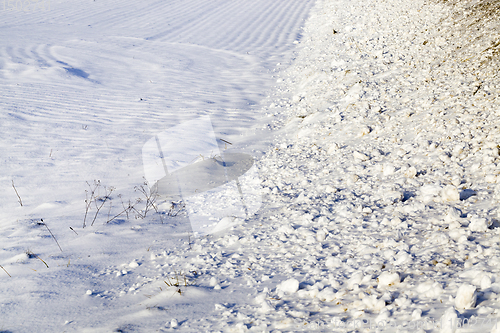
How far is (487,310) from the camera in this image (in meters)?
1.53

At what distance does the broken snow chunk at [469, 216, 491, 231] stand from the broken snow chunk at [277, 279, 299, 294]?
128 centimetres

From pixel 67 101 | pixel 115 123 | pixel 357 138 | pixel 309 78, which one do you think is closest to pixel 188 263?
pixel 357 138

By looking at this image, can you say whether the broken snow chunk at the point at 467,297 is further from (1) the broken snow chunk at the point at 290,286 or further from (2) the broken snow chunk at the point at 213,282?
(2) the broken snow chunk at the point at 213,282

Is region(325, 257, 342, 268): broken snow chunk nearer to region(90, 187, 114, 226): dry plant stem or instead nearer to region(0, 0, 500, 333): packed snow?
region(0, 0, 500, 333): packed snow

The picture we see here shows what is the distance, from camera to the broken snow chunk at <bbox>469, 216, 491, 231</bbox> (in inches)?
87.8

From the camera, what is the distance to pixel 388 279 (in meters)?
1.94

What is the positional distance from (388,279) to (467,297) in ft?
1.41

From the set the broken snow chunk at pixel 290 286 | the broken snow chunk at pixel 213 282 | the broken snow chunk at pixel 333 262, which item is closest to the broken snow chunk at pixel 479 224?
the broken snow chunk at pixel 333 262

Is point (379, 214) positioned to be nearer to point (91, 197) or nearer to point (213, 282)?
point (213, 282)

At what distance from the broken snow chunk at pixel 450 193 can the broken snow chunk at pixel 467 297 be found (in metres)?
1.30

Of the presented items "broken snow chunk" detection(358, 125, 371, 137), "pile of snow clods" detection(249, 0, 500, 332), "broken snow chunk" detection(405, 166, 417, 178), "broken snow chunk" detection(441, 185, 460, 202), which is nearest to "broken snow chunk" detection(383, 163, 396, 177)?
"pile of snow clods" detection(249, 0, 500, 332)

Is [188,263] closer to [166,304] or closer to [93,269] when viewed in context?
[166,304]

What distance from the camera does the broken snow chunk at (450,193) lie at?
2688 mm

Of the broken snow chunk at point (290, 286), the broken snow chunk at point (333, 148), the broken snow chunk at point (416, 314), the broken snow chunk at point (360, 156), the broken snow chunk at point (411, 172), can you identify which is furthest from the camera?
the broken snow chunk at point (333, 148)
